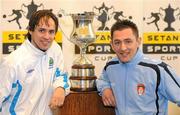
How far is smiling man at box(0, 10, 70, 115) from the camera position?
5.46ft

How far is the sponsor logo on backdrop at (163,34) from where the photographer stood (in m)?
2.32

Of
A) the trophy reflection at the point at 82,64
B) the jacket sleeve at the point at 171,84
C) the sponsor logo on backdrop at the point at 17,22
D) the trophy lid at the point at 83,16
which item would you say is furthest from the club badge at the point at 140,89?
the sponsor logo on backdrop at the point at 17,22

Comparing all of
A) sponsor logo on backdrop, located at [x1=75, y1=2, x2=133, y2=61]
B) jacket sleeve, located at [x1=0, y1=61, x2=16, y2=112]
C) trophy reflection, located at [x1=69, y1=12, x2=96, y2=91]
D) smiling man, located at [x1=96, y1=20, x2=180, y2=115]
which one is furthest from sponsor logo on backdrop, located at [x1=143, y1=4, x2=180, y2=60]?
jacket sleeve, located at [x1=0, y1=61, x2=16, y2=112]

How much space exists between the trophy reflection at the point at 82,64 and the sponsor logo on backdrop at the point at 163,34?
1.83 ft

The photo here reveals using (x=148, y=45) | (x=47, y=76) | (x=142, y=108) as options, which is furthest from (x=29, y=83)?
(x=148, y=45)

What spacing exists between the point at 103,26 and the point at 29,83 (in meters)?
0.80

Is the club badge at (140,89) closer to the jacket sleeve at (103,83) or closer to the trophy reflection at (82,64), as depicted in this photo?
the jacket sleeve at (103,83)

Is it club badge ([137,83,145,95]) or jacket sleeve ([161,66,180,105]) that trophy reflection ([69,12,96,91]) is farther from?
jacket sleeve ([161,66,180,105])

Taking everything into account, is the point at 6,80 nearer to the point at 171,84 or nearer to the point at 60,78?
the point at 60,78

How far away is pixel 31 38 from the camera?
1771mm

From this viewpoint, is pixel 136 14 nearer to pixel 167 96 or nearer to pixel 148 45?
pixel 148 45

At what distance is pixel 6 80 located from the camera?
1.64 metres

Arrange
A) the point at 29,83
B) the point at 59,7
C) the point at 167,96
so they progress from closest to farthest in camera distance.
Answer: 1. the point at 167,96
2. the point at 29,83
3. the point at 59,7

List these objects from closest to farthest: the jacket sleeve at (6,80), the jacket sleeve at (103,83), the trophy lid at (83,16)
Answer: the jacket sleeve at (6,80)
the jacket sleeve at (103,83)
the trophy lid at (83,16)
